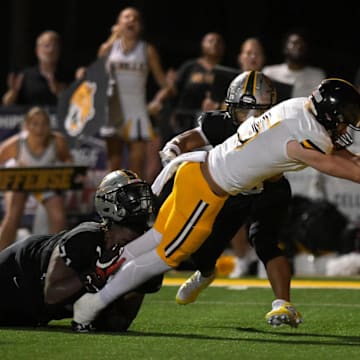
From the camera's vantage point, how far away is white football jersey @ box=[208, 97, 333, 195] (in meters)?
7.03

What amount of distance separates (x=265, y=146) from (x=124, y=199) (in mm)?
893

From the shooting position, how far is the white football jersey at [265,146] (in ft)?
23.1

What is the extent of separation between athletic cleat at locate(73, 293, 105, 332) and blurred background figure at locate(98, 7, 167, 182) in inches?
185

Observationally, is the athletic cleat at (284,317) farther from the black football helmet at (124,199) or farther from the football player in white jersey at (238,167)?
the black football helmet at (124,199)

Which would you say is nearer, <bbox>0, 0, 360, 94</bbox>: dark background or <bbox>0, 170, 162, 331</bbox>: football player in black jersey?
<bbox>0, 170, 162, 331</bbox>: football player in black jersey

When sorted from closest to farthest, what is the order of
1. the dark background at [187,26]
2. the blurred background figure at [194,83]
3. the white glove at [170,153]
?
1. the white glove at [170,153]
2. the blurred background figure at [194,83]
3. the dark background at [187,26]

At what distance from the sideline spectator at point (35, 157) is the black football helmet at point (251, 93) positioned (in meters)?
4.04

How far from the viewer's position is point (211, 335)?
7465mm

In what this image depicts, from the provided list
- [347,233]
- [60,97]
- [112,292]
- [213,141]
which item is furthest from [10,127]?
[112,292]

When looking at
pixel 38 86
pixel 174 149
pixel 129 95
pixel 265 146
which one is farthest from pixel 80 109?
pixel 265 146

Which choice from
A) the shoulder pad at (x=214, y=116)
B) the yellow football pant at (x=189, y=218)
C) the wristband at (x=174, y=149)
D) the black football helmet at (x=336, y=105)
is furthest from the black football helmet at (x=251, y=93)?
the black football helmet at (x=336, y=105)

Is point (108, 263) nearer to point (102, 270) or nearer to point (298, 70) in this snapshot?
point (102, 270)

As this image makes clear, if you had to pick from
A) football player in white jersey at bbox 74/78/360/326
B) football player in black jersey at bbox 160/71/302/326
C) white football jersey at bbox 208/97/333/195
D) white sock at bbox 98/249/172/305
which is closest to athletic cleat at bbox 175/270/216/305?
football player in black jersey at bbox 160/71/302/326

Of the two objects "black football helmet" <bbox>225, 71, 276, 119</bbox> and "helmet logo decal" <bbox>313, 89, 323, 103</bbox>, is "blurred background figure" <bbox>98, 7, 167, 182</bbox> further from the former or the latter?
"helmet logo decal" <bbox>313, 89, 323, 103</bbox>
